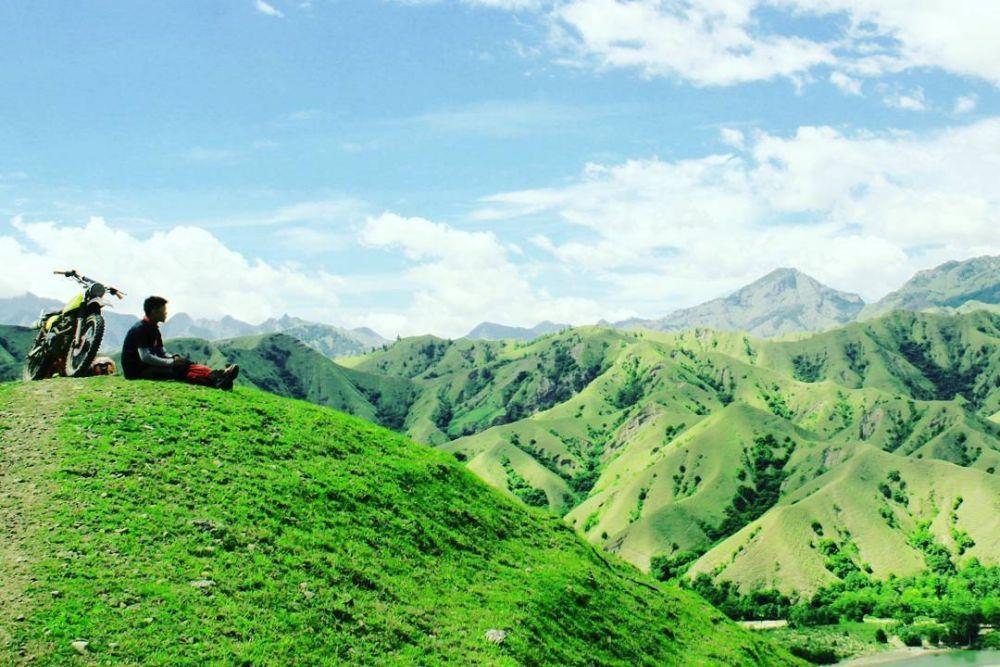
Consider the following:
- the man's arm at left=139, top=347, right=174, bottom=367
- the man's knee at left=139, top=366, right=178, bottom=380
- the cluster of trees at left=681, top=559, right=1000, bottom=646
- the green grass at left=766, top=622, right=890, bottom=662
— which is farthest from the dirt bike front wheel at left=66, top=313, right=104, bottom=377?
the cluster of trees at left=681, top=559, right=1000, bottom=646

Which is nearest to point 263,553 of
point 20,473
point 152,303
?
point 20,473

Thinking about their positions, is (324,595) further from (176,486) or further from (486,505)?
(486,505)

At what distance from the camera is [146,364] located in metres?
33.0

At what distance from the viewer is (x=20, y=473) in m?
24.0

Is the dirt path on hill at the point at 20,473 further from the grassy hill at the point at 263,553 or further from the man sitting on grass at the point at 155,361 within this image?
the man sitting on grass at the point at 155,361

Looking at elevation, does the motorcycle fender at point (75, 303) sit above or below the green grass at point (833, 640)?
above

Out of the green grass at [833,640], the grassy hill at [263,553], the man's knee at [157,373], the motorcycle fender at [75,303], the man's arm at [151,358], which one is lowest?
the green grass at [833,640]

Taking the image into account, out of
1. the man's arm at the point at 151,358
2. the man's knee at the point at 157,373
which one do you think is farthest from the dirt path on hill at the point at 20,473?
the man's arm at the point at 151,358

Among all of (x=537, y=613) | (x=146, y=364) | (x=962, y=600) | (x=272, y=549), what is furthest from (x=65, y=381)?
(x=962, y=600)

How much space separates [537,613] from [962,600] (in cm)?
19639

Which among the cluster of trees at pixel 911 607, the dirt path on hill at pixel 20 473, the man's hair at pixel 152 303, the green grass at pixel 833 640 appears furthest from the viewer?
the cluster of trees at pixel 911 607

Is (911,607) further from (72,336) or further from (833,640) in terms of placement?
(72,336)

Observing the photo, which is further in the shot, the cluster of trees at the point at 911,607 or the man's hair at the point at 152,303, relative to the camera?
the cluster of trees at the point at 911,607

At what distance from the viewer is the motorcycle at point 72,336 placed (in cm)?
3341
